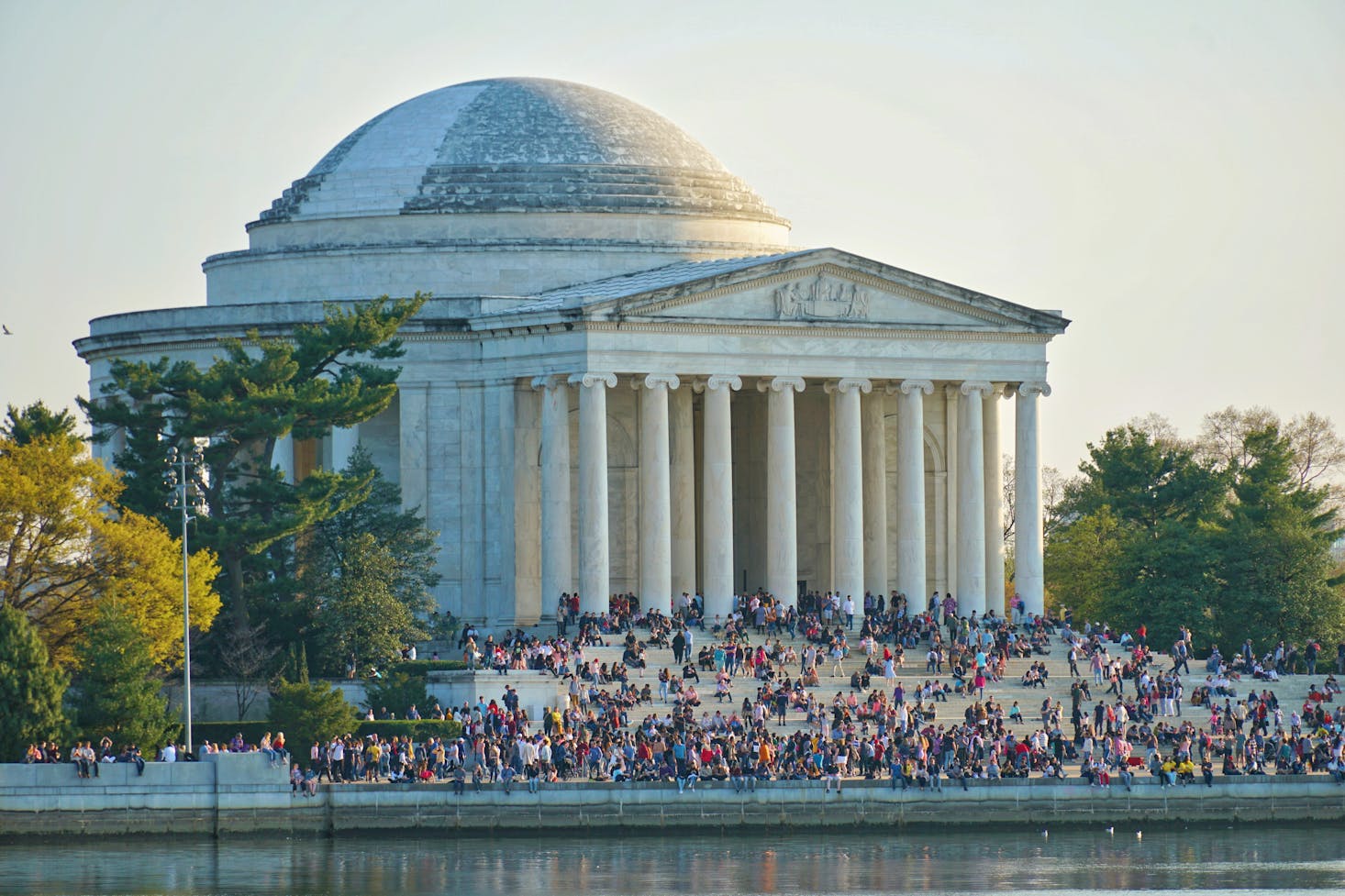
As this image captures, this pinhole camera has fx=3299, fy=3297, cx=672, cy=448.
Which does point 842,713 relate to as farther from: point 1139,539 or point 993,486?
point 1139,539

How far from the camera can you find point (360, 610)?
11675 centimetres

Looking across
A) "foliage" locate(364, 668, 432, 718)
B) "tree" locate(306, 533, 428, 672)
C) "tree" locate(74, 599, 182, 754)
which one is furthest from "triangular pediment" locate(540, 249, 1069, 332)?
"tree" locate(74, 599, 182, 754)

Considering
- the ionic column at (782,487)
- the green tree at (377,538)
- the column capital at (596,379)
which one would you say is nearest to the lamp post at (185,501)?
the green tree at (377,538)

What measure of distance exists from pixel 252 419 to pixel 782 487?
21462 mm

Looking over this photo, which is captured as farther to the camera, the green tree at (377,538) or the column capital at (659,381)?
the column capital at (659,381)

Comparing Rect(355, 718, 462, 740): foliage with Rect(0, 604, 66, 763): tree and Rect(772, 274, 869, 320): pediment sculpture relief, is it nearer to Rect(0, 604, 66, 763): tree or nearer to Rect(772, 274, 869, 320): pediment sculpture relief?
Rect(0, 604, 66, 763): tree

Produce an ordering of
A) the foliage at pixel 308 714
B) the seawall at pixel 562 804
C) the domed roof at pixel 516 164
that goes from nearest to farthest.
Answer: the seawall at pixel 562 804, the foliage at pixel 308 714, the domed roof at pixel 516 164

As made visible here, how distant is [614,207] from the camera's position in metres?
136

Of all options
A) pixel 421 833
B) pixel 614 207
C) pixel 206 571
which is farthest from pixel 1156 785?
pixel 614 207

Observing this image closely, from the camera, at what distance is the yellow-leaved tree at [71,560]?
108750mm

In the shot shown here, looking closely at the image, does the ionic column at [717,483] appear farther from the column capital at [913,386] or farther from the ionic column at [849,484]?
the column capital at [913,386]

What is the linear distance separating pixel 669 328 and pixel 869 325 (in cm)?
825

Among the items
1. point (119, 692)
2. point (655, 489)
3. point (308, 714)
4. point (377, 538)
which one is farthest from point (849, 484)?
point (119, 692)

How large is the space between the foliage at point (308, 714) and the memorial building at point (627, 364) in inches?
756
